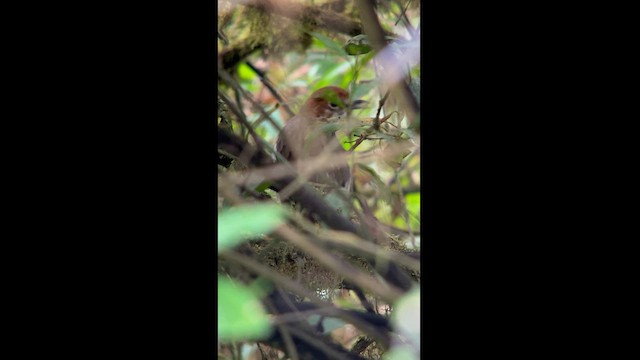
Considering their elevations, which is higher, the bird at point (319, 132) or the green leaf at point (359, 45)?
the green leaf at point (359, 45)

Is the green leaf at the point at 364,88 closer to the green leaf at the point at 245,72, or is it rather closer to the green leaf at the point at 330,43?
the green leaf at the point at 330,43

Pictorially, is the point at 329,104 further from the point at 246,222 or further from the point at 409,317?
the point at 409,317

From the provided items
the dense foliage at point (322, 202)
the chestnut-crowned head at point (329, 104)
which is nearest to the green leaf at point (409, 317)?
the dense foliage at point (322, 202)

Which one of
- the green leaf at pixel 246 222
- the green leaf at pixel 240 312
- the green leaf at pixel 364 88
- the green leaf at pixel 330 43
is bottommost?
the green leaf at pixel 240 312

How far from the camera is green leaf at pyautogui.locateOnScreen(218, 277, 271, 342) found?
1.03 metres

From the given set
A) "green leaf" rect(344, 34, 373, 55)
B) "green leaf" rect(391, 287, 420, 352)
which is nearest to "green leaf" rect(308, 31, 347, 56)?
"green leaf" rect(344, 34, 373, 55)

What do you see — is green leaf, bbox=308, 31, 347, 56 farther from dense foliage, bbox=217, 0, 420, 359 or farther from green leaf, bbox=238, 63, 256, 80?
green leaf, bbox=238, 63, 256, 80

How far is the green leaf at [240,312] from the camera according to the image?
1033 millimetres

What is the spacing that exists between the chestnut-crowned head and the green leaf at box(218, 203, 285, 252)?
0.16 metres

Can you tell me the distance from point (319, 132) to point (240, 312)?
12.7 inches
